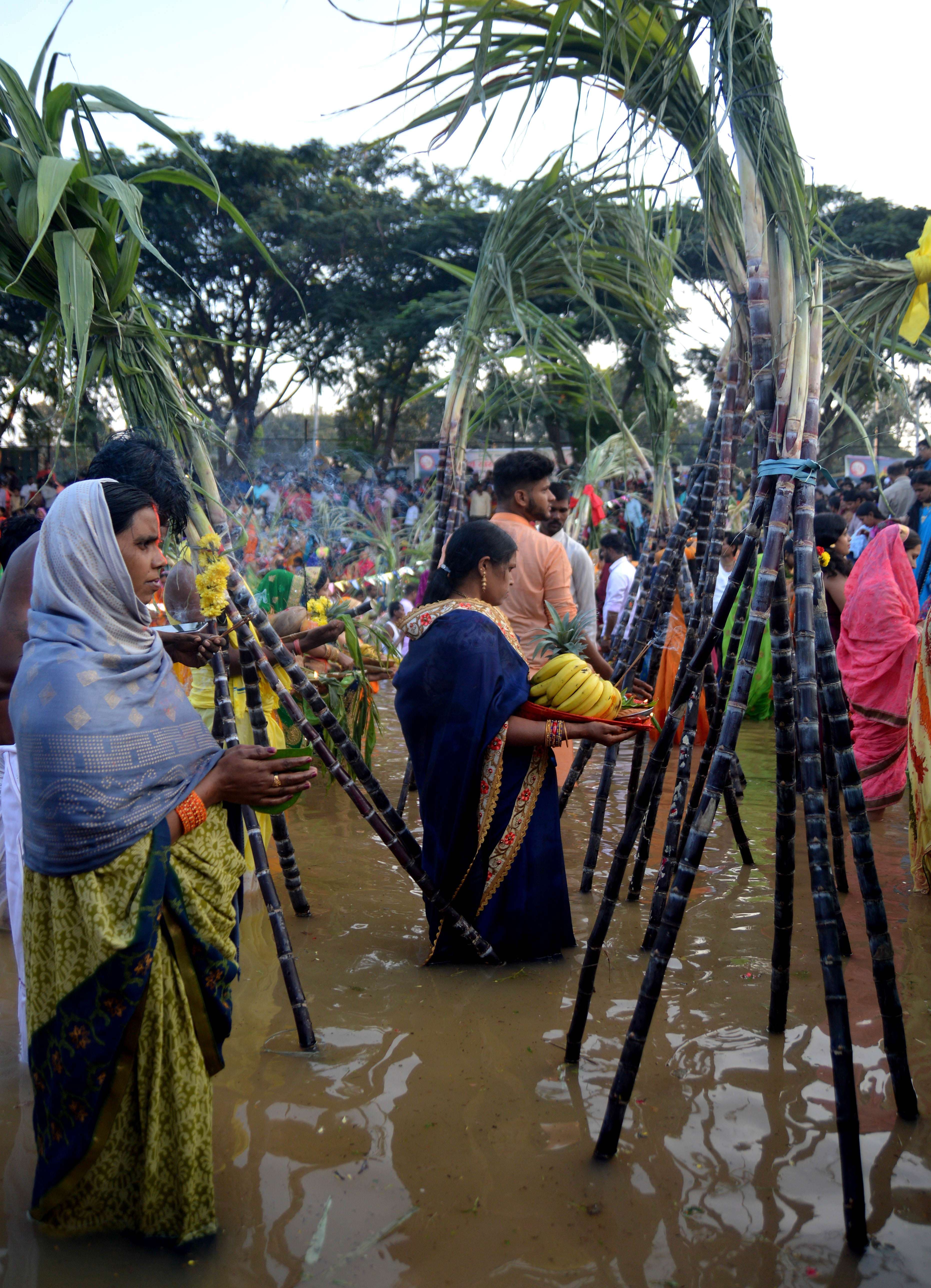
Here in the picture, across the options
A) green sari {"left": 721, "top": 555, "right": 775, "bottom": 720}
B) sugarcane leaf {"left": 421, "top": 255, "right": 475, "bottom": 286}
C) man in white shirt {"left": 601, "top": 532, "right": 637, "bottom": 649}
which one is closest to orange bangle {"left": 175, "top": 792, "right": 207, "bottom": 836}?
sugarcane leaf {"left": 421, "top": 255, "right": 475, "bottom": 286}

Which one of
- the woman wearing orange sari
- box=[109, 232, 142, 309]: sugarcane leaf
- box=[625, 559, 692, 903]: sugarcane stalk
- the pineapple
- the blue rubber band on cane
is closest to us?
the blue rubber band on cane

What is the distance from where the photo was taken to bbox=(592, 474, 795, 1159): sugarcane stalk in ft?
7.98

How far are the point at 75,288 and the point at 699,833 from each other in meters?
2.34

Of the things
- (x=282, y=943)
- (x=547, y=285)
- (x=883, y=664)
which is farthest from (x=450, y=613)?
(x=883, y=664)

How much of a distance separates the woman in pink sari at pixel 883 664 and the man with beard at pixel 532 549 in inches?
68.5

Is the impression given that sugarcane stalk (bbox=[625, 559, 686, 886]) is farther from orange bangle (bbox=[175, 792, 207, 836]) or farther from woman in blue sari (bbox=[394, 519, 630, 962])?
orange bangle (bbox=[175, 792, 207, 836])

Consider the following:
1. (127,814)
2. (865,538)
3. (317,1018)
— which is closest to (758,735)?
(865,538)

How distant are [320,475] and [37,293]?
60.7 feet

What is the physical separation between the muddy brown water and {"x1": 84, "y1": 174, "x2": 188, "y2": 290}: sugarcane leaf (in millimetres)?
2384

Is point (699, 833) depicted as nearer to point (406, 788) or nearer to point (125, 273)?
point (125, 273)

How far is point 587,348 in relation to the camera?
236 inches

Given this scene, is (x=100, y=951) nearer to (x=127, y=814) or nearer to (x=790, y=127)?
(x=127, y=814)

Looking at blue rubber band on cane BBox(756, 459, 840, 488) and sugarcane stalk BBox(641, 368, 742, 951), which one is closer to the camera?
blue rubber band on cane BBox(756, 459, 840, 488)

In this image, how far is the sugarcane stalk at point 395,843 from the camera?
3436mm
